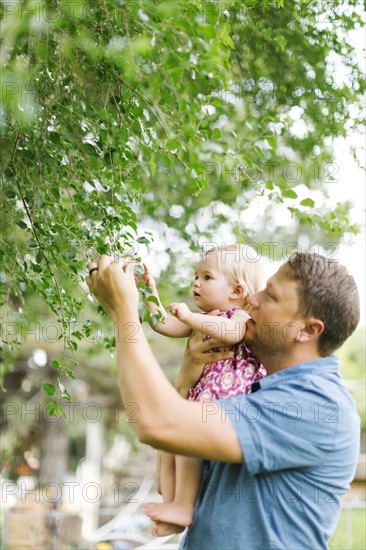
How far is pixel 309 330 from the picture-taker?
1.84 meters

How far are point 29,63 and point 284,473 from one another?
1321mm

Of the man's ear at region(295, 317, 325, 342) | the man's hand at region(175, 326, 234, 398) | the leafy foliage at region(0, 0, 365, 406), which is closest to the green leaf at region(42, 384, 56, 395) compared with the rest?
the leafy foliage at region(0, 0, 365, 406)

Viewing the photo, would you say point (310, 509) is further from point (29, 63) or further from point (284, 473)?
point (29, 63)

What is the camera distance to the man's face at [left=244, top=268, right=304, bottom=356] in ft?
6.01

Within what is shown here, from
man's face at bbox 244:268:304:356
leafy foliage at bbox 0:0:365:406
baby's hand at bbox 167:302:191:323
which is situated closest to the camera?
man's face at bbox 244:268:304:356

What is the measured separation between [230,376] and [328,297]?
1.22ft

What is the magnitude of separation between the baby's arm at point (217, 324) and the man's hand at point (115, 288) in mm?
307

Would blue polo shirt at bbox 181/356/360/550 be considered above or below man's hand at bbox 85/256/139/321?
below

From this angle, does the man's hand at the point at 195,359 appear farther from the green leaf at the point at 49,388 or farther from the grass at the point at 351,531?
the grass at the point at 351,531

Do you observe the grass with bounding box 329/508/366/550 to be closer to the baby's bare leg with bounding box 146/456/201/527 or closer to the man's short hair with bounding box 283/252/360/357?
the baby's bare leg with bounding box 146/456/201/527

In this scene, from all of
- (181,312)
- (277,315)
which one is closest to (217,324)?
(181,312)

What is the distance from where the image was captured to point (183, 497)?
1905 mm

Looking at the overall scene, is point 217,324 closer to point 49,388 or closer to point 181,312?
point 181,312

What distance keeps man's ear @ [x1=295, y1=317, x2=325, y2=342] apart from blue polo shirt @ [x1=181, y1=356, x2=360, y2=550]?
6cm
